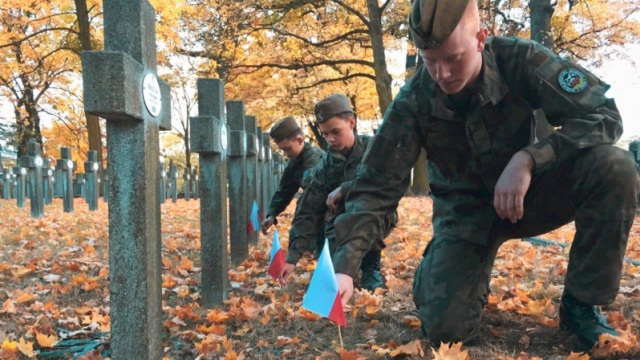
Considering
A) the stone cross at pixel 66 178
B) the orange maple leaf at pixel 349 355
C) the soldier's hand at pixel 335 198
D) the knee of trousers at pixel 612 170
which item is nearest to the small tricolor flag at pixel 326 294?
the orange maple leaf at pixel 349 355

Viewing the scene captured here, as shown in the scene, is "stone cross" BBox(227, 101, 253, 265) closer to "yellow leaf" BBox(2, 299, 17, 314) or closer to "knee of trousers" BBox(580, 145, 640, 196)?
"yellow leaf" BBox(2, 299, 17, 314)

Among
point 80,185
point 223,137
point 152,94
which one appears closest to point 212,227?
point 223,137

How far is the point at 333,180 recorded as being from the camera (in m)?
4.27

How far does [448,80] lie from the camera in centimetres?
219

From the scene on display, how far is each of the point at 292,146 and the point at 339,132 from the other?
4.47ft

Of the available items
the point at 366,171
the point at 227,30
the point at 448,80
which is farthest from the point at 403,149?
the point at 227,30

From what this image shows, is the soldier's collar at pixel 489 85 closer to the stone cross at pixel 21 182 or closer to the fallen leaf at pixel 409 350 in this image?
the fallen leaf at pixel 409 350

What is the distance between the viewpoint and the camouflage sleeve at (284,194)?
5.02 meters

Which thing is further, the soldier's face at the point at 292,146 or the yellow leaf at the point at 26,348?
the soldier's face at the point at 292,146

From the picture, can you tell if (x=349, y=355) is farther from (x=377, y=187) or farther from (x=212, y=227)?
(x=212, y=227)

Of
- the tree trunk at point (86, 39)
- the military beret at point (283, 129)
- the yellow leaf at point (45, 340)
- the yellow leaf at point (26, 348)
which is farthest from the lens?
the tree trunk at point (86, 39)

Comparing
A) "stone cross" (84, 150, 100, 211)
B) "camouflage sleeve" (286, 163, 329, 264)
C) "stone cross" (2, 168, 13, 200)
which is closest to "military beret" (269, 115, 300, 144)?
"camouflage sleeve" (286, 163, 329, 264)

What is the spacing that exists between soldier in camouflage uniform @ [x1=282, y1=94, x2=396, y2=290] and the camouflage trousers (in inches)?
39.7

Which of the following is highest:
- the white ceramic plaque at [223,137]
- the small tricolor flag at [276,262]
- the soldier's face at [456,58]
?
the soldier's face at [456,58]
